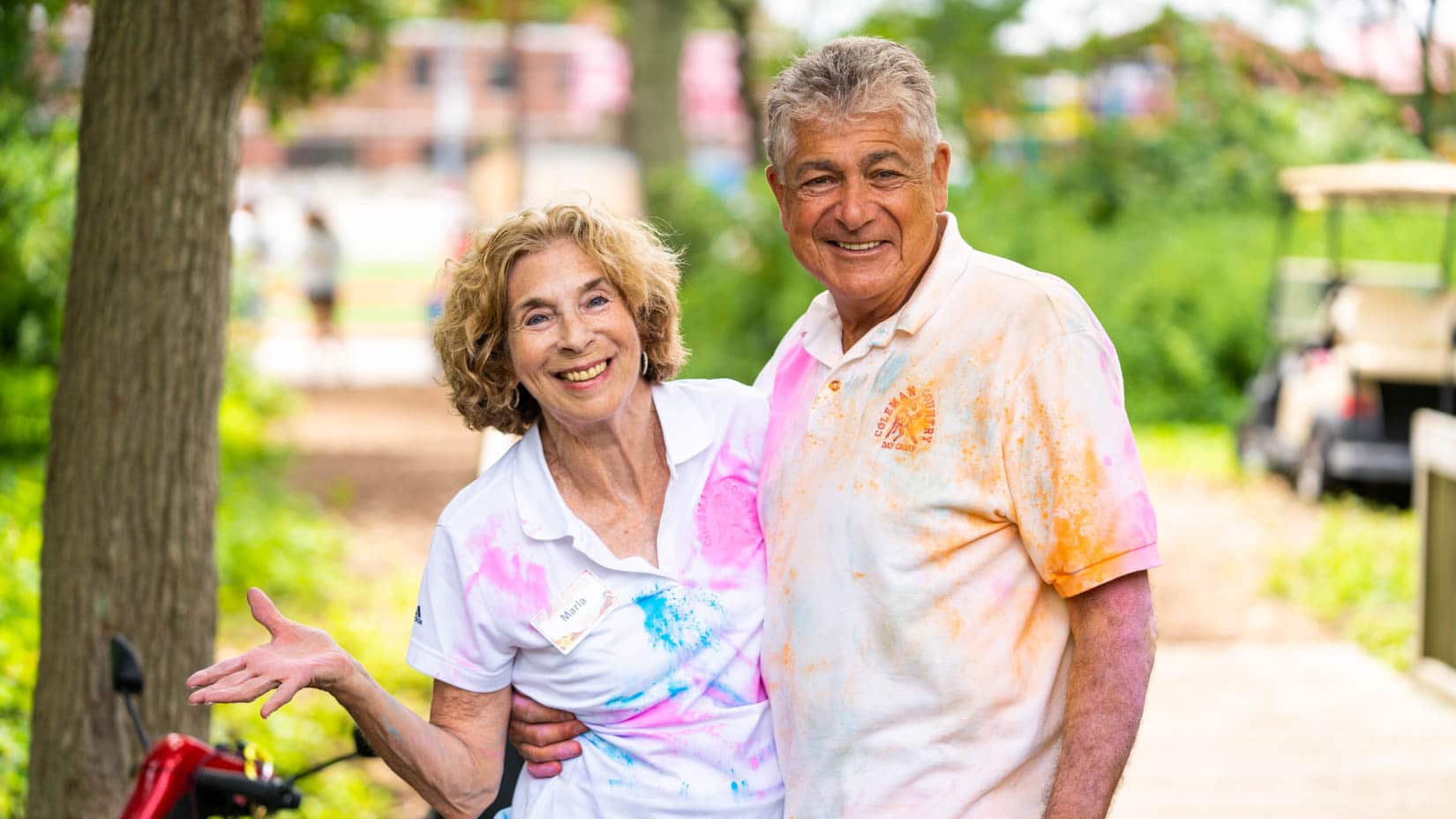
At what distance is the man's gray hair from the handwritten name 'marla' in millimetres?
822

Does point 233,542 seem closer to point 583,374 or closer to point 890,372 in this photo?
point 583,374

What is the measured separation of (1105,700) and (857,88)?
988 millimetres

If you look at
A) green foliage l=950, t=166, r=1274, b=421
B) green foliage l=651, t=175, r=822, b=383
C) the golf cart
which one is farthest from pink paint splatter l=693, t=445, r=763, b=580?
green foliage l=950, t=166, r=1274, b=421

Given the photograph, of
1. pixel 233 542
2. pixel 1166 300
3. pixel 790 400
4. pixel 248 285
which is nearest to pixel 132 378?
pixel 790 400

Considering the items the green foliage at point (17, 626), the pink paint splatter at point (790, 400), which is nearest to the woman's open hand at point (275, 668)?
the pink paint splatter at point (790, 400)

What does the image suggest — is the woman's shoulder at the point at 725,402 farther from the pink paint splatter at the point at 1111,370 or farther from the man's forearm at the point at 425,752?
the pink paint splatter at the point at 1111,370

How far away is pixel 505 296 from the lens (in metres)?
2.69

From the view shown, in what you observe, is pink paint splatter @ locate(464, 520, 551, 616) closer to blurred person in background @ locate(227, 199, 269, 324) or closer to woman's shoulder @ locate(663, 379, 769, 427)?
woman's shoulder @ locate(663, 379, 769, 427)

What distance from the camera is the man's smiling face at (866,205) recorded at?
7.80ft

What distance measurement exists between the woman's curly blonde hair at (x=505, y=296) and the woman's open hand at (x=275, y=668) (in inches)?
22.5

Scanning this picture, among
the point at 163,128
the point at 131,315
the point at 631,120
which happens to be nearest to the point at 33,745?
the point at 131,315

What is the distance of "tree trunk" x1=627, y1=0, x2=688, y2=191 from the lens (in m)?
18.6

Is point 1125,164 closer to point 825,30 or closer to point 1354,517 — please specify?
point 825,30

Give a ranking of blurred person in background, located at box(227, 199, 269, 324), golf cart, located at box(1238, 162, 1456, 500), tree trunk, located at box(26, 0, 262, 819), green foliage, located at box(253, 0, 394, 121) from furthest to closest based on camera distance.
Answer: blurred person in background, located at box(227, 199, 269, 324), golf cart, located at box(1238, 162, 1456, 500), green foliage, located at box(253, 0, 394, 121), tree trunk, located at box(26, 0, 262, 819)
